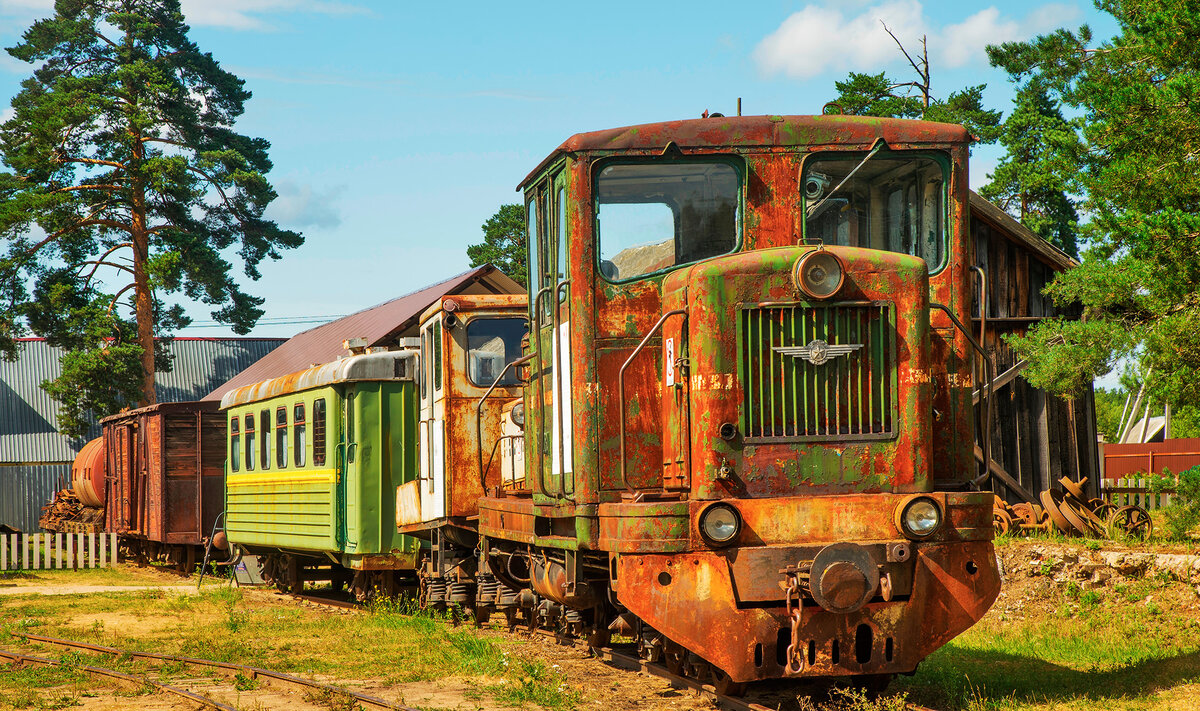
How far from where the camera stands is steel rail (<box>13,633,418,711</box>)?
8.51 m

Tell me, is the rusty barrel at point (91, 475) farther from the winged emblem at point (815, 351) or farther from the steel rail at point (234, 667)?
the winged emblem at point (815, 351)

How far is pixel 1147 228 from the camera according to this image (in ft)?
36.0

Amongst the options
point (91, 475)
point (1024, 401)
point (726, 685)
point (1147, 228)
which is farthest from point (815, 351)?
point (91, 475)

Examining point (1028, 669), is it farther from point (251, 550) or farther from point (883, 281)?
point (251, 550)

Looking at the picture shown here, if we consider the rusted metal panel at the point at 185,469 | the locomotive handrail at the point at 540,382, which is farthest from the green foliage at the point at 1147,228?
the rusted metal panel at the point at 185,469

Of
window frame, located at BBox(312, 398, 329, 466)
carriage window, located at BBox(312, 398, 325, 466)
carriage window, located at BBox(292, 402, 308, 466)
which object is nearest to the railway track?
window frame, located at BBox(312, 398, 329, 466)

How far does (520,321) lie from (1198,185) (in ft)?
22.1

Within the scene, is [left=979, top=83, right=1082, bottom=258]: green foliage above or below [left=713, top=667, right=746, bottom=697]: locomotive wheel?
above

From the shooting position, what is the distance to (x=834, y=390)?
726 cm

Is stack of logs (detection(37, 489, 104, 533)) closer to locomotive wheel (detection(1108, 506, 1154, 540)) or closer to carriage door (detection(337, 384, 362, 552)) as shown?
carriage door (detection(337, 384, 362, 552))

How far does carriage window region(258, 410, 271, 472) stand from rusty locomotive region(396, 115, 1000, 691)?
9.96 metres

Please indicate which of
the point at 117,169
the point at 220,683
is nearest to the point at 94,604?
the point at 220,683

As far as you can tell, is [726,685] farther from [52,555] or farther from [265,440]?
[52,555]

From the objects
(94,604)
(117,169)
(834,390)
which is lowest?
(94,604)
